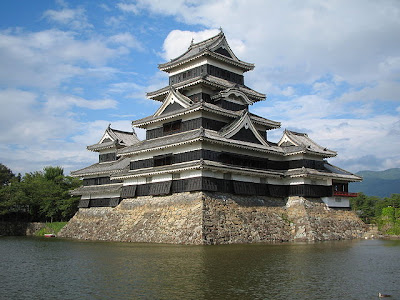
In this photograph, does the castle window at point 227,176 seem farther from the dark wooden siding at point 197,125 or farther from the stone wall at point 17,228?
the stone wall at point 17,228

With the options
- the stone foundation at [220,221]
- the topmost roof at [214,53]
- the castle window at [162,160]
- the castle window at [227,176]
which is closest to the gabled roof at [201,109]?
the castle window at [162,160]

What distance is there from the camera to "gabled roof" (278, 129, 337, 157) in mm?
40250

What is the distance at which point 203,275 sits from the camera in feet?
56.2

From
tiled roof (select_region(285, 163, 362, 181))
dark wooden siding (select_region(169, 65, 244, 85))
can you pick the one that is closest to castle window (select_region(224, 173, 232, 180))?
tiled roof (select_region(285, 163, 362, 181))

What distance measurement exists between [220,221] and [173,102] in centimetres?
1323

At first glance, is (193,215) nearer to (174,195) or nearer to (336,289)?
(174,195)

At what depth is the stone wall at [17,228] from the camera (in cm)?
5409

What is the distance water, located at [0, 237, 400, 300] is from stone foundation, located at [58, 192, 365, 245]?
5.35 meters

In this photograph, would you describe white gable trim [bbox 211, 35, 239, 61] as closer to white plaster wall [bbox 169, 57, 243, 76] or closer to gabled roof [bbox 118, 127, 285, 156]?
white plaster wall [bbox 169, 57, 243, 76]

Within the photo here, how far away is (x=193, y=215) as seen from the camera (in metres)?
31.4

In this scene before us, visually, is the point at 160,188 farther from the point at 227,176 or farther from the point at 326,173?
the point at 326,173

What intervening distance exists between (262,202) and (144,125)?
1403cm

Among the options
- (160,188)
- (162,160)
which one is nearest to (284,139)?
(162,160)

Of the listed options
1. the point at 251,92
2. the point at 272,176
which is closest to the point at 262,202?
the point at 272,176
